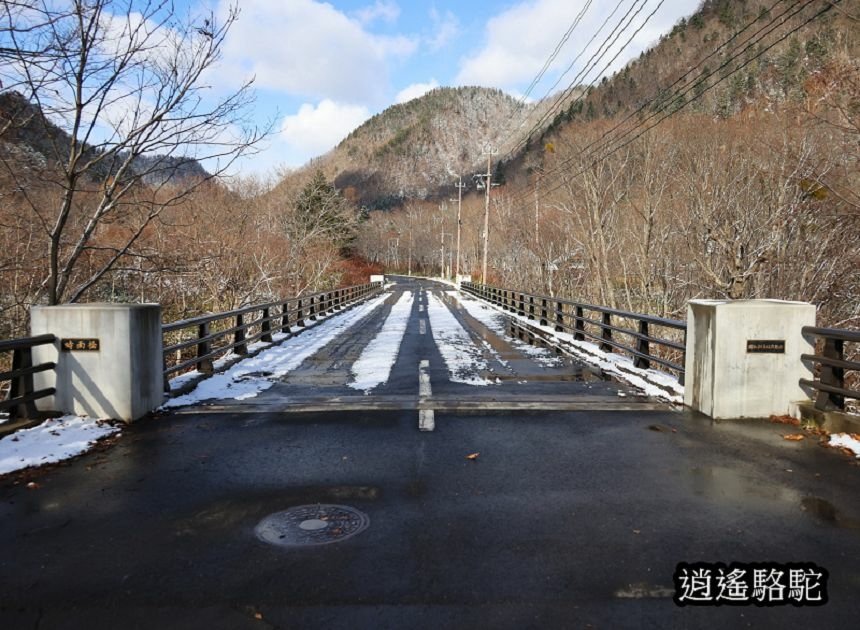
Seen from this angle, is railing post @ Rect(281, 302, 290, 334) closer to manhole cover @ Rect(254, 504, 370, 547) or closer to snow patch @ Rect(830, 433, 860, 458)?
manhole cover @ Rect(254, 504, 370, 547)

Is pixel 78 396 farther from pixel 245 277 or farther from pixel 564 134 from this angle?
pixel 564 134

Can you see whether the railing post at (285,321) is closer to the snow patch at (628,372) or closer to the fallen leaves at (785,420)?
the snow patch at (628,372)

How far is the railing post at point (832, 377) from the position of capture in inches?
248

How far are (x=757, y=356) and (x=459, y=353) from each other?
748 cm

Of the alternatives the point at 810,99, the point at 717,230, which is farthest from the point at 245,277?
the point at 810,99

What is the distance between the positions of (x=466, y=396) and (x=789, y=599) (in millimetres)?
5439

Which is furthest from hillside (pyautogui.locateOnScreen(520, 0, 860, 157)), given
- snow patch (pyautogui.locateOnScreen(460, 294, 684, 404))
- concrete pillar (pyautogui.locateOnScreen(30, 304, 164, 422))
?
concrete pillar (pyautogui.locateOnScreen(30, 304, 164, 422))

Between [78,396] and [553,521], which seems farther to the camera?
[78,396]

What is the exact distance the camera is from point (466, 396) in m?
8.44

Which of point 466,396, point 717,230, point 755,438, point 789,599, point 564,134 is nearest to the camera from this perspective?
point 789,599

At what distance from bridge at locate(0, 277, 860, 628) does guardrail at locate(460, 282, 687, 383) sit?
3.83ft

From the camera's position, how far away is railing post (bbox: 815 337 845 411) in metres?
6.30

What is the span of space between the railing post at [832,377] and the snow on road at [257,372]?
7331 millimetres

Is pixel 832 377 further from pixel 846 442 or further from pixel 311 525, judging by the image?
pixel 311 525
